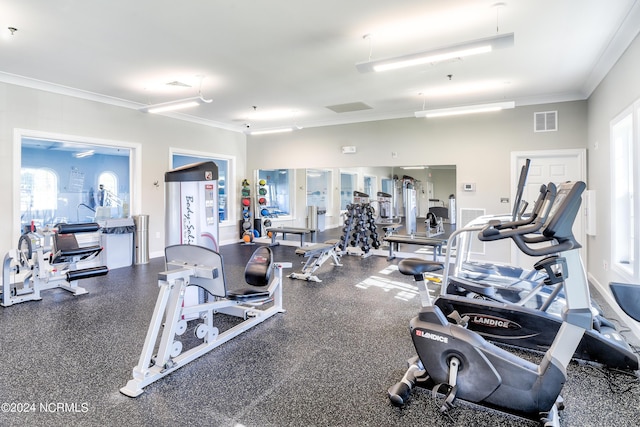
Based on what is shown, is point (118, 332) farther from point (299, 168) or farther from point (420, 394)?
point (299, 168)

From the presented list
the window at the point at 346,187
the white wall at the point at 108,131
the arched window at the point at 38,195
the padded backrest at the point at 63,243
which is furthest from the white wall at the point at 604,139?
the arched window at the point at 38,195

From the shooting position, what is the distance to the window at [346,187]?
7.44 m

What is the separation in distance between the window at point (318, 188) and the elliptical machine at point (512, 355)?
569 cm

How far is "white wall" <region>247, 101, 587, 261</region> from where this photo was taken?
5.71 meters

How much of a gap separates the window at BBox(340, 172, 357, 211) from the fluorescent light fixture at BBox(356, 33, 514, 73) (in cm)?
395

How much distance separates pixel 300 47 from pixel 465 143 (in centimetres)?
383

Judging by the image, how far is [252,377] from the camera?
7.89ft

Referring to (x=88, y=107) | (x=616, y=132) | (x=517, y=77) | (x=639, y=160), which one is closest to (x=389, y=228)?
(x=517, y=77)

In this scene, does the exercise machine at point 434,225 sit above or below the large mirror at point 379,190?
below

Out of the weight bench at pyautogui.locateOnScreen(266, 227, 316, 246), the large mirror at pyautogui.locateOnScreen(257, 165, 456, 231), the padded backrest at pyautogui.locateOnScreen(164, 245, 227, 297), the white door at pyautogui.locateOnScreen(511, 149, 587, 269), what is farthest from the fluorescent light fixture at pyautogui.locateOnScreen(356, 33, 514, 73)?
the weight bench at pyautogui.locateOnScreen(266, 227, 316, 246)

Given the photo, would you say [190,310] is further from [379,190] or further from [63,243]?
[379,190]

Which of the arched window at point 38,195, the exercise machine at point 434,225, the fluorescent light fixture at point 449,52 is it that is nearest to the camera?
the fluorescent light fixture at point 449,52

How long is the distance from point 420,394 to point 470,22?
324cm

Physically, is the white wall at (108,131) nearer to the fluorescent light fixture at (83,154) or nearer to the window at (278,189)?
the fluorescent light fixture at (83,154)
